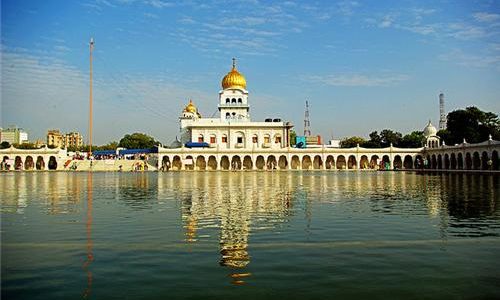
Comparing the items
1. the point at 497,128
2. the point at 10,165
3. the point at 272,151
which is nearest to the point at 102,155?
the point at 10,165

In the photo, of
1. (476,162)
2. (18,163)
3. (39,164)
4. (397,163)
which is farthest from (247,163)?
(18,163)

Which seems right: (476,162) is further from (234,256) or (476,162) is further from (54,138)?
Result: (54,138)

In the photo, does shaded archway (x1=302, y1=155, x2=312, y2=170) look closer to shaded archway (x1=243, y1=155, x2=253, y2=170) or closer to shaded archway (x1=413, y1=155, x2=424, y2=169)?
shaded archway (x1=243, y1=155, x2=253, y2=170)

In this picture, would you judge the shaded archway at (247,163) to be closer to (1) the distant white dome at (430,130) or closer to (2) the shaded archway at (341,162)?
(2) the shaded archway at (341,162)

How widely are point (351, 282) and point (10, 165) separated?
81.6 m

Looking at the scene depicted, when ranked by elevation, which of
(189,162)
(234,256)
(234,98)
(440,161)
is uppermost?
(234,98)

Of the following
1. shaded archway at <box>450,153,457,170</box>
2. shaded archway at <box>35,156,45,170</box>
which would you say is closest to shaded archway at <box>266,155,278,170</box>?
shaded archway at <box>450,153,457,170</box>

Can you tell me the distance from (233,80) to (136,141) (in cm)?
3292

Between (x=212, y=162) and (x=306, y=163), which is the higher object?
(x=212, y=162)

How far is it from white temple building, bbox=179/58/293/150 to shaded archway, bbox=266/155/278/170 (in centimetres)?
326

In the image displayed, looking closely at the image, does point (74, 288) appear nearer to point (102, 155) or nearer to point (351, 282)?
point (351, 282)

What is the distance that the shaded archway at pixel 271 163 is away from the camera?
3047 inches

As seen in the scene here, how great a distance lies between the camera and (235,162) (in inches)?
3095

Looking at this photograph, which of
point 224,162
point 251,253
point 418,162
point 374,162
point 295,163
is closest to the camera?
point 251,253
